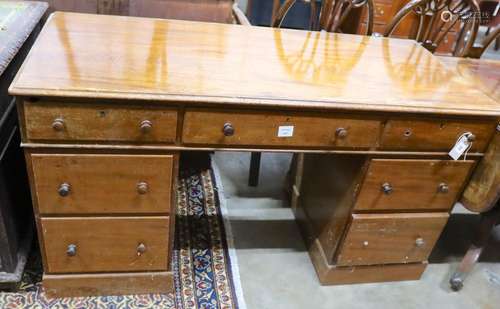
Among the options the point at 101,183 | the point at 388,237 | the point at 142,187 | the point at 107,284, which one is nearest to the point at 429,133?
the point at 388,237

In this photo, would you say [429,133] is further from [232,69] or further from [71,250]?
[71,250]

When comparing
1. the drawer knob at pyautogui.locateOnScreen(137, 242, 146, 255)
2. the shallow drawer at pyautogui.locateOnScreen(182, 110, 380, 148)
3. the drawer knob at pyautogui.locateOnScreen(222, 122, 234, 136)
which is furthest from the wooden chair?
the drawer knob at pyautogui.locateOnScreen(137, 242, 146, 255)

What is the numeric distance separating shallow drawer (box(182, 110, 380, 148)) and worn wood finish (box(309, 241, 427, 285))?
58 cm

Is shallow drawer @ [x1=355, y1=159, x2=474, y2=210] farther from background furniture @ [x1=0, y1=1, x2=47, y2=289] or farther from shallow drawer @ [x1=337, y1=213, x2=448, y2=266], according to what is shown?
background furniture @ [x1=0, y1=1, x2=47, y2=289]

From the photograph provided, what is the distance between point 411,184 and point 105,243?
1000 millimetres

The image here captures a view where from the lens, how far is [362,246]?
63.0 inches

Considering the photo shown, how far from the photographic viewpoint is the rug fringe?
5.30ft

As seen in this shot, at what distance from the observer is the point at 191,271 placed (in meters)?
1.68

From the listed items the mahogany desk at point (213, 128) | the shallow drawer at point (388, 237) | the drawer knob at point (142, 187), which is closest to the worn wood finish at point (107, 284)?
the mahogany desk at point (213, 128)

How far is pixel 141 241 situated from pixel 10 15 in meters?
0.90

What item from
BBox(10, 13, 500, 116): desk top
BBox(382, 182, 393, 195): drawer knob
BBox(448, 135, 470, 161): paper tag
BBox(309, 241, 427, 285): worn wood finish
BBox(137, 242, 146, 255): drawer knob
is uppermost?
BBox(10, 13, 500, 116): desk top

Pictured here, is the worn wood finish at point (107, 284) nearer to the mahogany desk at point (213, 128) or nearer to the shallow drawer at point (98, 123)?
the mahogany desk at point (213, 128)

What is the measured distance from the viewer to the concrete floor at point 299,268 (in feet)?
5.48

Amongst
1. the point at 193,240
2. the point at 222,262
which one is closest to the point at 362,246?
the point at 222,262
